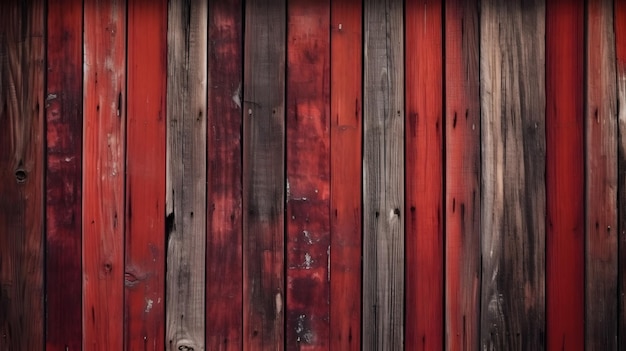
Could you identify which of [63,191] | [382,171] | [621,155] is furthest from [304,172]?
[621,155]

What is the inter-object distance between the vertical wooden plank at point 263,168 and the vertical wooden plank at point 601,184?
1.03m

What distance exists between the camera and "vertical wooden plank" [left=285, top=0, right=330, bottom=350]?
2426mm

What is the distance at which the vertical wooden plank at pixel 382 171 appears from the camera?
2426mm

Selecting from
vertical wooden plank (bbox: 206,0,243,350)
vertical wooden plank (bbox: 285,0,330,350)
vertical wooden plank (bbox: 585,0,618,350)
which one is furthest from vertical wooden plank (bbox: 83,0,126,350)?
vertical wooden plank (bbox: 585,0,618,350)

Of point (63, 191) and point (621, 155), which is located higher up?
point (621, 155)

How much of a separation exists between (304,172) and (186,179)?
397mm

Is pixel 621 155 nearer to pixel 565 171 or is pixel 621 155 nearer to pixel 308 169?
pixel 565 171

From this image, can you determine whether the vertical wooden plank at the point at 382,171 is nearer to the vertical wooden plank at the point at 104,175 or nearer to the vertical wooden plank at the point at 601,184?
the vertical wooden plank at the point at 601,184

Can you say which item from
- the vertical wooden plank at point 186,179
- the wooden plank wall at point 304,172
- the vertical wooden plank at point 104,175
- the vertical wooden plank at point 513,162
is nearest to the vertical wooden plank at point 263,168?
the wooden plank wall at point 304,172

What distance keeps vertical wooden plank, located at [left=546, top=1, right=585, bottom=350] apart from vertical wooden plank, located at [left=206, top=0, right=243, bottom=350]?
1.05 meters

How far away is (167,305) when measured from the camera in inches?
95.3

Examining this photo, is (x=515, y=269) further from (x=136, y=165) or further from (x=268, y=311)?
(x=136, y=165)

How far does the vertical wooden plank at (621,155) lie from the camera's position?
2420 mm

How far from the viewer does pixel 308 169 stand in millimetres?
2428
